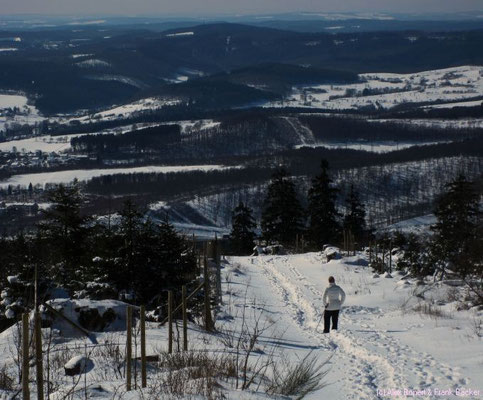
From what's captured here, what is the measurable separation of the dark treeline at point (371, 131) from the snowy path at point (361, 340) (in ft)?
454

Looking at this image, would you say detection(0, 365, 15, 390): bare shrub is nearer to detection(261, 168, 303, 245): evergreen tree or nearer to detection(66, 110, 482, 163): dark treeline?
detection(261, 168, 303, 245): evergreen tree

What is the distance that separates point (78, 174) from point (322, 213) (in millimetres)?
86697

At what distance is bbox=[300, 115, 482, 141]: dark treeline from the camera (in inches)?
6186

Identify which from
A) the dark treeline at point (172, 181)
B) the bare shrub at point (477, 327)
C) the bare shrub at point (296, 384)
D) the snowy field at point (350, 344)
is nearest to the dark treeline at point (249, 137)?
the dark treeline at point (172, 181)

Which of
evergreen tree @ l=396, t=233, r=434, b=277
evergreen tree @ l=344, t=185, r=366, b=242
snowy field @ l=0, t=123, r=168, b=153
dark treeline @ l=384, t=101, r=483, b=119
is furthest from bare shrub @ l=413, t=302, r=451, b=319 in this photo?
dark treeline @ l=384, t=101, r=483, b=119

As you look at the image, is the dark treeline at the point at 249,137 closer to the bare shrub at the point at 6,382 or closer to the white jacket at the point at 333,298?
the white jacket at the point at 333,298

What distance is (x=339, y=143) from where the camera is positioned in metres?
157

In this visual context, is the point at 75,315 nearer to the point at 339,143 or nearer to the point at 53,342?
the point at 53,342

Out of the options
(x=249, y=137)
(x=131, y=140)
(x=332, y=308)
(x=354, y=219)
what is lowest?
(x=131, y=140)

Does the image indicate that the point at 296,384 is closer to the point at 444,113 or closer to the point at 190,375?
the point at 190,375

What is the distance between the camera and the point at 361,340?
41.1 ft

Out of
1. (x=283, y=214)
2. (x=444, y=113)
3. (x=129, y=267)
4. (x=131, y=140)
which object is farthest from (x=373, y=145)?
(x=129, y=267)

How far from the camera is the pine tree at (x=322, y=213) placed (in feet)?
141

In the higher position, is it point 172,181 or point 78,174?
point 172,181
